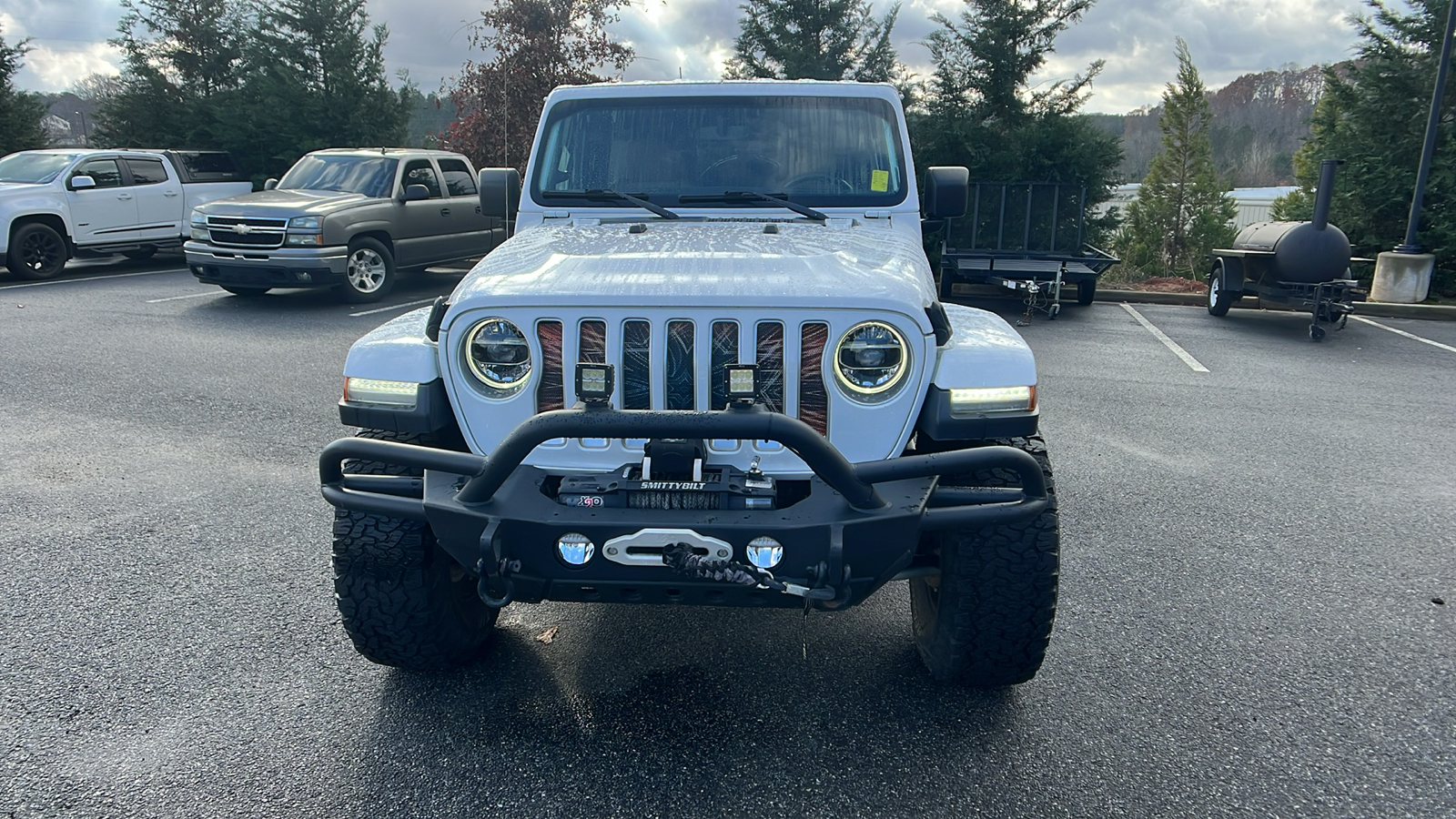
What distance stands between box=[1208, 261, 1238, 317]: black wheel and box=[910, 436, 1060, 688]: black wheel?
10479 mm

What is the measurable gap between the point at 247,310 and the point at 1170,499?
10.1m

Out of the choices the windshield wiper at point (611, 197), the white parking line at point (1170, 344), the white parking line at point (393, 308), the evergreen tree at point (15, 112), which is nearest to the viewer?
the windshield wiper at point (611, 197)

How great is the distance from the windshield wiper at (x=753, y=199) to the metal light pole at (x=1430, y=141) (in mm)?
12497

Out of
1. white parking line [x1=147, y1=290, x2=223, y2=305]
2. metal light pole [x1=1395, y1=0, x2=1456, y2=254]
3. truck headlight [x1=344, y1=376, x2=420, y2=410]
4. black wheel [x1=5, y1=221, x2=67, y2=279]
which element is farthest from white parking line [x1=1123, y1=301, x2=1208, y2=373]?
black wheel [x1=5, y1=221, x2=67, y2=279]

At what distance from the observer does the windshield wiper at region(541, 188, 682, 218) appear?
154 inches

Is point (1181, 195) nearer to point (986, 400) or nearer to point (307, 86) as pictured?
point (307, 86)

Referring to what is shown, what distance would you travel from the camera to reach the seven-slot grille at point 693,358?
8.69 feet

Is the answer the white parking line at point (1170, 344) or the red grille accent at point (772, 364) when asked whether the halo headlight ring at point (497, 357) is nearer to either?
the red grille accent at point (772, 364)

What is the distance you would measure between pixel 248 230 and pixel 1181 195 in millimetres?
18178

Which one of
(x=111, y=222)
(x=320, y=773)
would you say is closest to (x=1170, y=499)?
(x=320, y=773)

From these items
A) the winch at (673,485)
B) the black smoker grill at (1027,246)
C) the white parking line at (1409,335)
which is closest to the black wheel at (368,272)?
the black smoker grill at (1027,246)

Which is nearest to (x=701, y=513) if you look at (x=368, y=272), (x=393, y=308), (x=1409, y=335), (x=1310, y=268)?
(x=393, y=308)

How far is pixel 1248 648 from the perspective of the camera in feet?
11.2

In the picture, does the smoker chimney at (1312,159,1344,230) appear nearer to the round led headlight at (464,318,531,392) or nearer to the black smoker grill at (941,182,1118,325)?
the black smoker grill at (941,182,1118,325)
